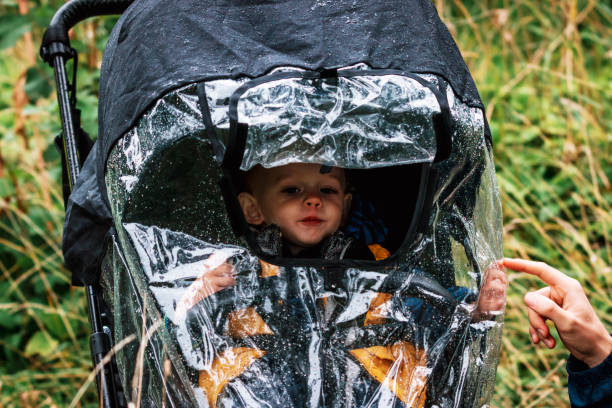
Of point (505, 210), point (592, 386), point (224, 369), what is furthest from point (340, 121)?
point (505, 210)

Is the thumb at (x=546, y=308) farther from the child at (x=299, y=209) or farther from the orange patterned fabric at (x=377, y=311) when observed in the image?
the child at (x=299, y=209)

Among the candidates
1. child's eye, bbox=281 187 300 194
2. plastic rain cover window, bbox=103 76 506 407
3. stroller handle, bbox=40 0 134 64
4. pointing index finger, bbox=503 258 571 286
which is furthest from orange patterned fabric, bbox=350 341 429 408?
stroller handle, bbox=40 0 134 64

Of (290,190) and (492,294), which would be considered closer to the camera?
(492,294)

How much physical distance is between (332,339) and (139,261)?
17.4 inches

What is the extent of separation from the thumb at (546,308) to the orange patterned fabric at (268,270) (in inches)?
Result: 21.0

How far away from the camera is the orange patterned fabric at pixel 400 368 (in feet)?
5.26

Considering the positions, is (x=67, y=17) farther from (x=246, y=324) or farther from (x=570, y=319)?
(x=570, y=319)

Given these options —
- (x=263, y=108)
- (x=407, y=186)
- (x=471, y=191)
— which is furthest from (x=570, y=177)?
(x=263, y=108)

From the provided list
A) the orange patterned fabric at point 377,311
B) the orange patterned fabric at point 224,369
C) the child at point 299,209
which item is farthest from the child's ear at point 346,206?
the orange patterned fabric at point 224,369

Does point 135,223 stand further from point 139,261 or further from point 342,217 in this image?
point 342,217

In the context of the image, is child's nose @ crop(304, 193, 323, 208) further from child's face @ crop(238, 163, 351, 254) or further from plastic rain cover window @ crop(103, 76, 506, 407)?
plastic rain cover window @ crop(103, 76, 506, 407)

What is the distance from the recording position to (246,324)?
1616 mm

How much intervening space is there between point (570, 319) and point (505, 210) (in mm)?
1788

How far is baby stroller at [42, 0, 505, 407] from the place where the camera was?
155cm
